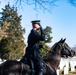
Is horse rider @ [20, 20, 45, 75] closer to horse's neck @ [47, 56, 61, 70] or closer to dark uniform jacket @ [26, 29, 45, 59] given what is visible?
dark uniform jacket @ [26, 29, 45, 59]

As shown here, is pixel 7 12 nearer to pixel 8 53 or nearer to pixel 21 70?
pixel 8 53

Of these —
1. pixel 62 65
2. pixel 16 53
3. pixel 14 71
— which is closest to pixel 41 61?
pixel 14 71

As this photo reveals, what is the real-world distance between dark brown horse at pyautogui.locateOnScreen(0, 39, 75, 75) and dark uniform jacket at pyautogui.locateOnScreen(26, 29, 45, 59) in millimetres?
425

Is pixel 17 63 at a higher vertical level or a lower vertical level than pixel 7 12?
lower

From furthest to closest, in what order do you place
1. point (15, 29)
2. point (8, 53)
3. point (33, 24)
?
point (15, 29) → point (8, 53) → point (33, 24)

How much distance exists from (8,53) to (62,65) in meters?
27.8

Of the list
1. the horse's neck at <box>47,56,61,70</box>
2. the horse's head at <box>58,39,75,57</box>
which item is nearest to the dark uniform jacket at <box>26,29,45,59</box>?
the horse's neck at <box>47,56,61,70</box>

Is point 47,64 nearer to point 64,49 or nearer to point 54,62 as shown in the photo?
point 54,62

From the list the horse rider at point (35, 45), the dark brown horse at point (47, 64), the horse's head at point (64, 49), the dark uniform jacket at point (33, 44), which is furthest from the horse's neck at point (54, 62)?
the dark uniform jacket at point (33, 44)

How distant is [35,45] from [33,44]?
0.26 feet

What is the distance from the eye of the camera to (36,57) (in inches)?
464

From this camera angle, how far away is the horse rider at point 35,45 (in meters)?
11.3

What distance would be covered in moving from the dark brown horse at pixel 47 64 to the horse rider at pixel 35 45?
1.01ft

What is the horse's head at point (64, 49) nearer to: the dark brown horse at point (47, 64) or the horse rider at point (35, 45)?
the dark brown horse at point (47, 64)
